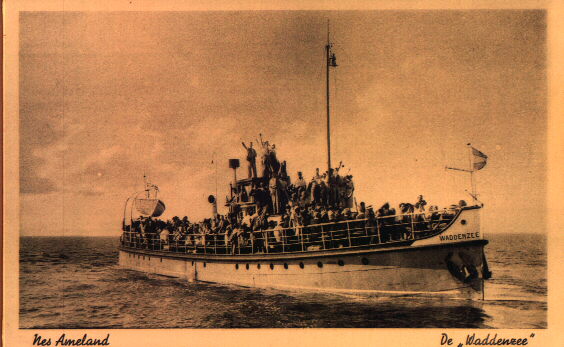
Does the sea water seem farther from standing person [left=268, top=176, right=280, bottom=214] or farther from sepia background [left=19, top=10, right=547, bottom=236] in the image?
standing person [left=268, top=176, right=280, bottom=214]

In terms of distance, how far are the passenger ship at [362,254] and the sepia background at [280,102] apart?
1.35ft

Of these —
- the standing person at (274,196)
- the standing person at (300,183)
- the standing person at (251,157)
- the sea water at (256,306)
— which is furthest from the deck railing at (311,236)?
the standing person at (251,157)

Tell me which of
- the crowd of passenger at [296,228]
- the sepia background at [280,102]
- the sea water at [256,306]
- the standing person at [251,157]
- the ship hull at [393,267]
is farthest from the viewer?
the standing person at [251,157]

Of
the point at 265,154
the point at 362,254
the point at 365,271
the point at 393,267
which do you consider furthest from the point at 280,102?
the point at 393,267

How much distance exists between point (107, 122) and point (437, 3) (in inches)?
244

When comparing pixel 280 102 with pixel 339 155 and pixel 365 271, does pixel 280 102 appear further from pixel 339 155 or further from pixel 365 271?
pixel 365 271

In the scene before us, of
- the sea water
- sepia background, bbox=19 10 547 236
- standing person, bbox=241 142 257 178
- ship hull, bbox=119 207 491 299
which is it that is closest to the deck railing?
ship hull, bbox=119 207 491 299

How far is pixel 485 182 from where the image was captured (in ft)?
27.1

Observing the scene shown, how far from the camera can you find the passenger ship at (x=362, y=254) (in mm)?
8336

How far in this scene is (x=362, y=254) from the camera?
351 inches

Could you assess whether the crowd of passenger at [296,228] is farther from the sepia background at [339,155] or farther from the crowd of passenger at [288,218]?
the sepia background at [339,155]

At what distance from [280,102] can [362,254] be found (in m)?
3.23

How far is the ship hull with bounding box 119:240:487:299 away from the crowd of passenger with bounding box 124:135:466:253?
1.07 ft

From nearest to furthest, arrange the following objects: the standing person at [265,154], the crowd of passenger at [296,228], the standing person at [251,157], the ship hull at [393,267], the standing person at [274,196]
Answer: the ship hull at [393,267], the crowd of passenger at [296,228], the standing person at [265,154], the standing person at [251,157], the standing person at [274,196]
